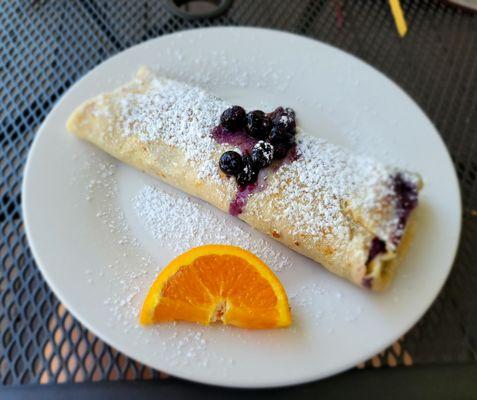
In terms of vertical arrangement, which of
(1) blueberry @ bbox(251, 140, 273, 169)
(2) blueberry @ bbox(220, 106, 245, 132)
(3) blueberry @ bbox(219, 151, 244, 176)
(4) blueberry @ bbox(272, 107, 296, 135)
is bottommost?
(3) blueberry @ bbox(219, 151, 244, 176)

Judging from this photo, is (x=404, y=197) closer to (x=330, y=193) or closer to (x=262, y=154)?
(x=330, y=193)

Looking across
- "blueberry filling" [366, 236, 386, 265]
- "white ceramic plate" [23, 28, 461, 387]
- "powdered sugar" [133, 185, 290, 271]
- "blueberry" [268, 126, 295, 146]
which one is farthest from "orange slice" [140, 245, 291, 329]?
"blueberry" [268, 126, 295, 146]

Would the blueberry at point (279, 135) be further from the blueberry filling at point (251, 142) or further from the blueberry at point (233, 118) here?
the blueberry at point (233, 118)

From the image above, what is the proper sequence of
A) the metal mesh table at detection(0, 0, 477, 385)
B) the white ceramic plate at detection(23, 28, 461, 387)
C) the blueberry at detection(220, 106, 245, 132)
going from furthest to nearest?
the blueberry at detection(220, 106, 245, 132) → the metal mesh table at detection(0, 0, 477, 385) → the white ceramic plate at detection(23, 28, 461, 387)

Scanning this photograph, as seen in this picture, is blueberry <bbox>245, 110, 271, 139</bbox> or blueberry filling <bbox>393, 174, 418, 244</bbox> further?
blueberry <bbox>245, 110, 271, 139</bbox>

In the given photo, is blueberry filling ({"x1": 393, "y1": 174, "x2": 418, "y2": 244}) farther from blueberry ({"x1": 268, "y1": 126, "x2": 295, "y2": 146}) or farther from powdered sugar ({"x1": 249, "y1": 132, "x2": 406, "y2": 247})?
blueberry ({"x1": 268, "y1": 126, "x2": 295, "y2": 146})

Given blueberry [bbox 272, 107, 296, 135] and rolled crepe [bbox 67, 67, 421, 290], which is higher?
blueberry [bbox 272, 107, 296, 135]
